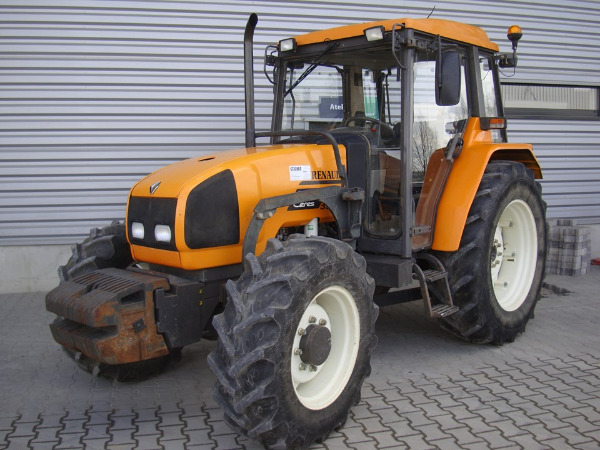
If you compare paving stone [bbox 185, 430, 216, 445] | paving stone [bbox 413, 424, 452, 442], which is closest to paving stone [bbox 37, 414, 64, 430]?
paving stone [bbox 185, 430, 216, 445]

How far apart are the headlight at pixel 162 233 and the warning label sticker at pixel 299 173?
85 centimetres

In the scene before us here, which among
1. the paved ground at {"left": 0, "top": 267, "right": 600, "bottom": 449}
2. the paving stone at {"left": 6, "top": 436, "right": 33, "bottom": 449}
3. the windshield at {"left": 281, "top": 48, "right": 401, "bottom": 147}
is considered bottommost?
the paved ground at {"left": 0, "top": 267, "right": 600, "bottom": 449}

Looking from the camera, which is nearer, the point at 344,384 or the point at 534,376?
the point at 344,384

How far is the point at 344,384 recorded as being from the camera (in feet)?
11.9

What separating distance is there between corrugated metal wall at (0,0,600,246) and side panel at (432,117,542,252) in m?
3.25

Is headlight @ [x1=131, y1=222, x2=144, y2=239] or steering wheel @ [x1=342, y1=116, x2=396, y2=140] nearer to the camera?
headlight @ [x1=131, y1=222, x2=144, y2=239]

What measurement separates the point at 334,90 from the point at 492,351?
2319 millimetres

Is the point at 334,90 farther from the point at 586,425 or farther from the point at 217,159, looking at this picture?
the point at 586,425

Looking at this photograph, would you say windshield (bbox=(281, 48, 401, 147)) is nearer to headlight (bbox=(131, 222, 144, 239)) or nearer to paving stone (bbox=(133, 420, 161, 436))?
headlight (bbox=(131, 222, 144, 239))

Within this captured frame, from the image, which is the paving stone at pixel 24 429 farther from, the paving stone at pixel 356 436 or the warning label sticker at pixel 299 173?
the warning label sticker at pixel 299 173

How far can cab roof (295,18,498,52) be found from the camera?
14.2ft

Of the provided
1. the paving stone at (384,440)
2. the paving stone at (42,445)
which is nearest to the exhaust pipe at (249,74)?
the paving stone at (384,440)

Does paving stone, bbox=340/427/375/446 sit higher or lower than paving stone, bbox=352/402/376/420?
higher

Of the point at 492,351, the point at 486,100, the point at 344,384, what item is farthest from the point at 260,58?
the point at 344,384
